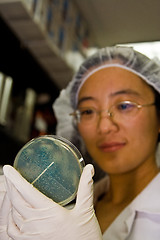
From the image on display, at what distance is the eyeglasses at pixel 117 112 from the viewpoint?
1.17 metres

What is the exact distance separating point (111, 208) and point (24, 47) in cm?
156

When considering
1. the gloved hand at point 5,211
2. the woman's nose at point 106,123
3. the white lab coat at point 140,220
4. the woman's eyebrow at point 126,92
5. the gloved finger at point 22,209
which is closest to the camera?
the gloved finger at point 22,209

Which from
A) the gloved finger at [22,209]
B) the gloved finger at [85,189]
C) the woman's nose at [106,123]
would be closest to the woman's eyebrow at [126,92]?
the woman's nose at [106,123]

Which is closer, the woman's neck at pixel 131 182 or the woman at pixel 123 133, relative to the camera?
the woman at pixel 123 133

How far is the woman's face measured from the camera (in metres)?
1.20

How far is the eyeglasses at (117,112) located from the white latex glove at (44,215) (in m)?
0.44

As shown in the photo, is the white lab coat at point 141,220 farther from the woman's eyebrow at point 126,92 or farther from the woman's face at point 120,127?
the woman's eyebrow at point 126,92

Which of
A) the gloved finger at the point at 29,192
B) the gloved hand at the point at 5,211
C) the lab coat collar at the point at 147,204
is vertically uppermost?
the gloved finger at the point at 29,192

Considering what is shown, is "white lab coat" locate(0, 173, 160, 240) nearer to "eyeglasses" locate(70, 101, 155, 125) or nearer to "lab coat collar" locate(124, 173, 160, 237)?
"lab coat collar" locate(124, 173, 160, 237)

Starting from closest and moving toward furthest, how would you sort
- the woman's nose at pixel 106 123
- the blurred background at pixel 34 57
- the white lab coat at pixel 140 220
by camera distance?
the white lab coat at pixel 140 220 → the woman's nose at pixel 106 123 → the blurred background at pixel 34 57

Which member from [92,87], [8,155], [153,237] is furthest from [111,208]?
[8,155]

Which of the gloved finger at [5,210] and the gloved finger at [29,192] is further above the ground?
the gloved finger at [29,192]

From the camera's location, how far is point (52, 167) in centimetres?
73

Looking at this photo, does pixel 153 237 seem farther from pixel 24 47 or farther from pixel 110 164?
pixel 24 47
